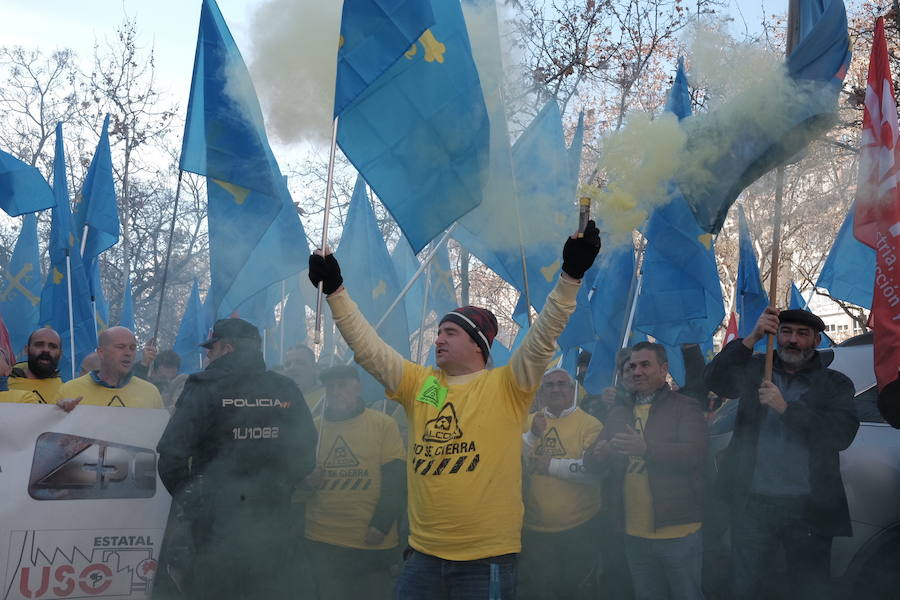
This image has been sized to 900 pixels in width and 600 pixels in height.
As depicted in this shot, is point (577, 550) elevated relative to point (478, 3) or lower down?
lower down

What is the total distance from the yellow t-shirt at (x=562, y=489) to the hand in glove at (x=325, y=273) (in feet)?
6.64

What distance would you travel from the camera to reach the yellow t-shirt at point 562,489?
17.6 feet

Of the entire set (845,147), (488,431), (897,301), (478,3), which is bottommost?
(488,431)

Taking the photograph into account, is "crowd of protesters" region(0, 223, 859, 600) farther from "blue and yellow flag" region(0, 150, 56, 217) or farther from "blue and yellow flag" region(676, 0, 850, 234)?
"blue and yellow flag" region(0, 150, 56, 217)

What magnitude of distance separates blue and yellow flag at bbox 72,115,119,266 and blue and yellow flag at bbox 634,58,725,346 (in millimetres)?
5475

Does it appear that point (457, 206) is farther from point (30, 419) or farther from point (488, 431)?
point (30, 419)

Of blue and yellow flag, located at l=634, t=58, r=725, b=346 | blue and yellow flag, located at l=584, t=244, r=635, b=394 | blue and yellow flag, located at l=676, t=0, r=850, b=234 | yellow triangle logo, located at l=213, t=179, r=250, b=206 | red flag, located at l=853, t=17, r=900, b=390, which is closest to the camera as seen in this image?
red flag, located at l=853, t=17, r=900, b=390

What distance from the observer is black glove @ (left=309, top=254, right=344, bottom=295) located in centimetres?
367

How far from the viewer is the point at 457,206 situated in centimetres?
579

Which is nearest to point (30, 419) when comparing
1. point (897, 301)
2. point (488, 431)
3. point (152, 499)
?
point (152, 499)

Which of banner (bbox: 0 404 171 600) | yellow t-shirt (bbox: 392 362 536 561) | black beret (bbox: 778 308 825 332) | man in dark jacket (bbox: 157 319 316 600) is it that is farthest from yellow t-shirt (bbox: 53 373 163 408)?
black beret (bbox: 778 308 825 332)

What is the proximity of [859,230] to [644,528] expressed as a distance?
2.04 meters

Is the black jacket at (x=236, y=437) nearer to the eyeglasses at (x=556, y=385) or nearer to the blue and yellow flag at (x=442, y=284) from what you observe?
the eyeglasses at (x=556, y=385)

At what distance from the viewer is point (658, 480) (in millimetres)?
4930
